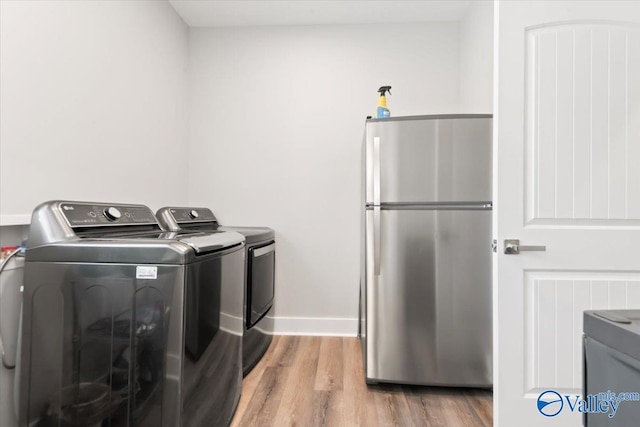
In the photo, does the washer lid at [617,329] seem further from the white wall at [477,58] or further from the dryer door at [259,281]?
the white wall at [477,58]

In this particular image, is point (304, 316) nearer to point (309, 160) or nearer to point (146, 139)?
point (309, 160)

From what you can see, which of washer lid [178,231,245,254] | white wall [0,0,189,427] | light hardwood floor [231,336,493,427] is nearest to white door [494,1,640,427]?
light hardwood floor [231,336,493,427]

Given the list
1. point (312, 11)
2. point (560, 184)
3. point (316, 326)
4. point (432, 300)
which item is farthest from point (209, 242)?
point (312, 11)

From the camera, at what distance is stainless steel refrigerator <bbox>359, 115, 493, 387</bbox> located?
1.75 m

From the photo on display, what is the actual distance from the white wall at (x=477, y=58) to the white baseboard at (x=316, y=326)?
195 centimetres

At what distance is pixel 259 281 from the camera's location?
2.12 meters

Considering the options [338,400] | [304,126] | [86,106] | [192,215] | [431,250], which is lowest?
[338,400]

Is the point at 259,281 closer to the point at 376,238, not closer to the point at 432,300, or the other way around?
the point at 376,238

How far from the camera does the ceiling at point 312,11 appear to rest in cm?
241

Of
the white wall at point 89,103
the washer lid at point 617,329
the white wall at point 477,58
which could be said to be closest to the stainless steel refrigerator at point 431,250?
the white wall at point 477,58

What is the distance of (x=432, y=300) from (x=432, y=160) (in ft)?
2.63

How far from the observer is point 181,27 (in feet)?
8.59

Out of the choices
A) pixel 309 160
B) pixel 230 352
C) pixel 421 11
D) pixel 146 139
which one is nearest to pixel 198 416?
pixel 230 352
